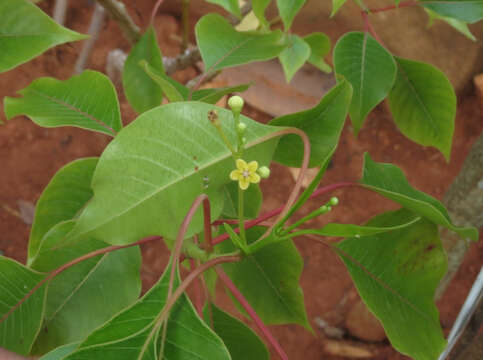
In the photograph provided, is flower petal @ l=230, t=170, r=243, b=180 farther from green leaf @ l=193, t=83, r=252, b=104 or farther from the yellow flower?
green leaf @ l=193, t=83, r=252, b=104

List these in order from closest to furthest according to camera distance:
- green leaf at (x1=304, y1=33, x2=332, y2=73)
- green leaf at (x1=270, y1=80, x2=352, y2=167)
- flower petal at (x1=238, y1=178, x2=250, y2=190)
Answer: flower petal at (x1=238, y1=178, x2=250, y2=190) < green leaf at (x1=270, y1=80, x2=352, y2=167) < green leaf at (x1=304, y1=33, x2=332, y2=73)

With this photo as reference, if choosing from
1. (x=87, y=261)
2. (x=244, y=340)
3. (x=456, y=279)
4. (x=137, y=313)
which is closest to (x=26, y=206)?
(x=87, y=261)

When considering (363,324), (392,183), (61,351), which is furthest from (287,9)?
(363,324)

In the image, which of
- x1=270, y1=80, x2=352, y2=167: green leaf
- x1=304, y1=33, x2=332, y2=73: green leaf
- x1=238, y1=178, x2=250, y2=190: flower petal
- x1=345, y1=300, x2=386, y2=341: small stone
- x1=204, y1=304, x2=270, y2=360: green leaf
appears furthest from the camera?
x1=345, y1=300, x2=386, y2=341: small stone

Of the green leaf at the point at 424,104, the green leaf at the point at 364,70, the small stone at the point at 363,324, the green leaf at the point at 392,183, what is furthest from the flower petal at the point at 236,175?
the small stone at the point at 363,324

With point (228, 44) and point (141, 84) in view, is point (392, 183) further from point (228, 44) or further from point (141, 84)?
point (141, 84)

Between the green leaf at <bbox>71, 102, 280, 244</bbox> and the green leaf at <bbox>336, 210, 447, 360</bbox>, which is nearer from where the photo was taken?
the green leaf at <bbox>71, 102, 280, 244</bbox>

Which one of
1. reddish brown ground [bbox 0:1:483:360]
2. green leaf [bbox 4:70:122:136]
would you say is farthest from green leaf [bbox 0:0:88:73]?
reddish brown ground [bbox 0:1:483:360]

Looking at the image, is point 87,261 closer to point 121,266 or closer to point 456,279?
point 121,266
